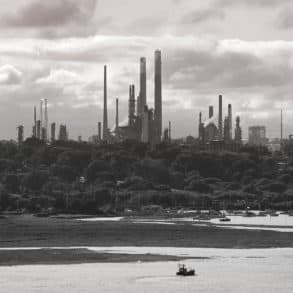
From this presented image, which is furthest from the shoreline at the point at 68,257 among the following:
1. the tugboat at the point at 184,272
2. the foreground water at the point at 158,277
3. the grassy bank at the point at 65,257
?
the tugboat at the point at 184,272

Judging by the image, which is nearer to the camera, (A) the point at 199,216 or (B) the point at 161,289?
(B) the point at 161,289

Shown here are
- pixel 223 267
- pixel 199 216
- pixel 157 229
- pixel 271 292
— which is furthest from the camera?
pixel 199 216

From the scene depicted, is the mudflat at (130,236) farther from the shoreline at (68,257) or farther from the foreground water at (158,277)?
the foreground water at (158,277)

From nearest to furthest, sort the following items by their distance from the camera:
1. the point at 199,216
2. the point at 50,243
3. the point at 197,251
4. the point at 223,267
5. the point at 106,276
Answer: the point at 106,276 < the point at 223,267 < the point at 197,251 < the point at 50,243 < the point at 199,216

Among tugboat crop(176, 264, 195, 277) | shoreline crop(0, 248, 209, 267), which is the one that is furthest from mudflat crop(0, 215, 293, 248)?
tugboat crop(176, 264, 195, 277)

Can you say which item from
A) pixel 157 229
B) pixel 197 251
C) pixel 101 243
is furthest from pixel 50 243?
pixel 157 229

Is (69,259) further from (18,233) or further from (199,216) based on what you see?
(199,216)

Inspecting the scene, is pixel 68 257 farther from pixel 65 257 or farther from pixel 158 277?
pixel 158 277

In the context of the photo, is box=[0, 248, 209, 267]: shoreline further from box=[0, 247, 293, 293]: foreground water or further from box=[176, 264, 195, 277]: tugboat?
box=[176, 264, 195, 277]: tugboat

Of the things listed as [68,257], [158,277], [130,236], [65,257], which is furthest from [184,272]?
[130,236]
